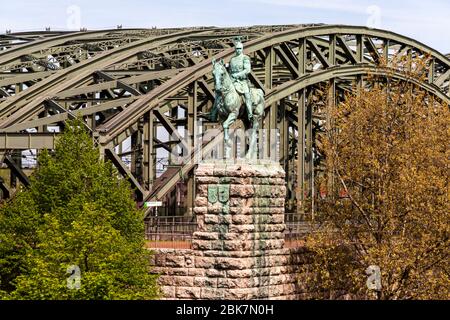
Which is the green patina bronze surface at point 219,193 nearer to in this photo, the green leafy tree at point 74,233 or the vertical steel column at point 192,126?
the green leafy tree at point 74,233

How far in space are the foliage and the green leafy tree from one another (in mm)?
6797

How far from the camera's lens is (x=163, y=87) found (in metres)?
52.7

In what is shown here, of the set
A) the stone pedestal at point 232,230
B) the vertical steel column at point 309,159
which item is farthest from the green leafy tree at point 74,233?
the vertical steel column at point 309,159

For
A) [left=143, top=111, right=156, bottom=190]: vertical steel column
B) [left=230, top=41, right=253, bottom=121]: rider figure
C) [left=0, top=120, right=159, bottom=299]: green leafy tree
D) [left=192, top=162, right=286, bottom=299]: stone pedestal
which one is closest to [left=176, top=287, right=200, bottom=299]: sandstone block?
[left=192, top=162, right=286, bottom=299]: stone pedestal

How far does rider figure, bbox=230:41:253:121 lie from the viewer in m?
42.4

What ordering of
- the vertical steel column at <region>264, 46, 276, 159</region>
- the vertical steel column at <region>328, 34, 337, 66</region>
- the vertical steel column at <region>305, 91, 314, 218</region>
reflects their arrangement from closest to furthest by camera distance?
1. the vertical steel column at <region>264, 46, 276, 159</region>
2. the vertical steel column at <region>305, 91, 314, 218</region>
3. the vertical steel column at <region>328, 34, 337, 66</region>

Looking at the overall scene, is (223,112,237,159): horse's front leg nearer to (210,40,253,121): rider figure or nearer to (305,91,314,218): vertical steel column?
(210,40,253,121): rider figure

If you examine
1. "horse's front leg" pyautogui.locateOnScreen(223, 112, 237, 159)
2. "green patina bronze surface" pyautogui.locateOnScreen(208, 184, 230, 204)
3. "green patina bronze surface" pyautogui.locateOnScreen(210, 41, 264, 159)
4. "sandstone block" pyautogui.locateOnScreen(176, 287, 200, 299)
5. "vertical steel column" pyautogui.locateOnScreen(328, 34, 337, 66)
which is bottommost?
"sandstone block" pyautogui.locateOnScreen(176, 287, 200, 299)

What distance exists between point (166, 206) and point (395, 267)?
920 inches

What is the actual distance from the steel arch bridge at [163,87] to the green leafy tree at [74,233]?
3602 mm

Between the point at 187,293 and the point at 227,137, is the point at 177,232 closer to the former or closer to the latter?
the point at 187,293

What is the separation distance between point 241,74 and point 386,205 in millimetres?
7827

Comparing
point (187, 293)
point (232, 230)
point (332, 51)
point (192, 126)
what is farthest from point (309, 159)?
point (232, 230)

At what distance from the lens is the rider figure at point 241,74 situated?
42438 millimetres
